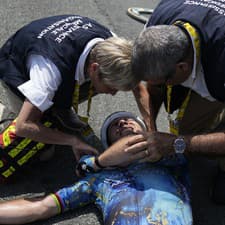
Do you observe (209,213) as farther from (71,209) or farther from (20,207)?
(20,207)

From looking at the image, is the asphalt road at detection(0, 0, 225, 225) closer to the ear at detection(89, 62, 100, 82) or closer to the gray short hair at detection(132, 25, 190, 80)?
the ear at detection(89, 62, 100, 82)

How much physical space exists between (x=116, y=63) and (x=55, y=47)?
1.31ft

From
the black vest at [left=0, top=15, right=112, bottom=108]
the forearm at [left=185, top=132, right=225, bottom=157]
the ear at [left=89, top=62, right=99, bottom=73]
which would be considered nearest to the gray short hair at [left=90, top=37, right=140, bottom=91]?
the ear at [left=89, top=62, right=99, bottom=73]

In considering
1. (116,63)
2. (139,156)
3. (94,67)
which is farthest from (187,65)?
(139,156)

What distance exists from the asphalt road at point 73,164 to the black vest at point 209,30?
694mm

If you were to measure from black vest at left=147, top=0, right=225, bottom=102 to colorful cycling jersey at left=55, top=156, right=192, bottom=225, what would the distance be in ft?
1.89

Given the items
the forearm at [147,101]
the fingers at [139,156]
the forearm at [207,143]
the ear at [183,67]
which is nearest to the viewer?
the ear at [183,67]

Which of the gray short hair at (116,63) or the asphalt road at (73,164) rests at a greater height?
the gray short hair at (116,63)

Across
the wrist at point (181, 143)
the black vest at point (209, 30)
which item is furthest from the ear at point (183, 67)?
the wrist at point (181, 143)

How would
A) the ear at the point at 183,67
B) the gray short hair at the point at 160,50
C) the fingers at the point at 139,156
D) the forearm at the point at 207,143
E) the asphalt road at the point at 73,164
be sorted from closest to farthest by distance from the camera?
→ the gray short hair at the point at 160,50 < the ear at the point at 183,67 < the forearm at the point at 207,143 < the fingers at the point at 139,156 < the asphalt road at the point at 73,164

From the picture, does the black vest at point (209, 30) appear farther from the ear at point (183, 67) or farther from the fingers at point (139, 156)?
the fingers at point (139, 156)

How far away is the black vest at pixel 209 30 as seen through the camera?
2.48 meters

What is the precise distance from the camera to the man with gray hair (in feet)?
7.61

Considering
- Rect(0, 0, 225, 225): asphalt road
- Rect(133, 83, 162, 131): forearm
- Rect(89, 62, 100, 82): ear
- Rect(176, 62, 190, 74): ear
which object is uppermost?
Rect(176, 62, 190, 74): ear
